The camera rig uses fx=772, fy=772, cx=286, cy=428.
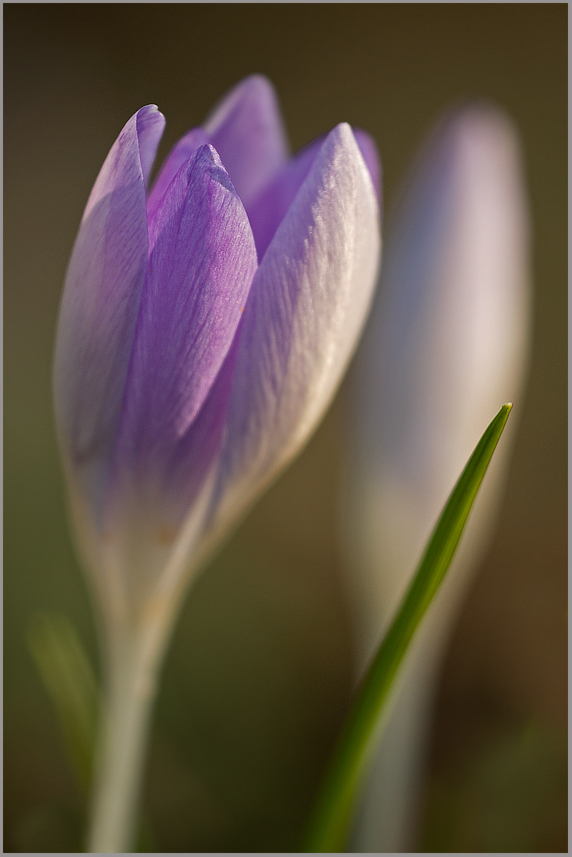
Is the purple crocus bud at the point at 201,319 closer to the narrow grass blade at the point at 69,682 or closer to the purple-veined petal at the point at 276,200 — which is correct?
the purple-veined petal at the point at 276,200

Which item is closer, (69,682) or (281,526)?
(69,682)

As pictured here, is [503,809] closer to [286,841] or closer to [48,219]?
[286,841]

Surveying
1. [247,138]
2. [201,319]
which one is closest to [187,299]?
[201,319]

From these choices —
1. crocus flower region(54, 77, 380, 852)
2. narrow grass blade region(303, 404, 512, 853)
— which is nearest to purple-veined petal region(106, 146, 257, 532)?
crocus flower region(54, 77, 380, 852)

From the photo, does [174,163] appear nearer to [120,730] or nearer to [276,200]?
[276,200]

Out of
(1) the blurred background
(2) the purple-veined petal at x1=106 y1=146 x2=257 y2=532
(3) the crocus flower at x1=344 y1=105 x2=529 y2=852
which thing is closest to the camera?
(2) the purple-veined petal at x1=106 y1=146 x2=257 y2=532

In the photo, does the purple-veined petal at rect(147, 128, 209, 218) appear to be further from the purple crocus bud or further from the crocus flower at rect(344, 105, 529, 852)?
the crocus flower at rect(344, 105, 529, 852)

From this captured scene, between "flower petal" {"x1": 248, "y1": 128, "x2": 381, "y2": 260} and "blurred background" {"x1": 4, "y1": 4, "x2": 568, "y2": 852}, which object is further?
"blurred background" {"x1": 4, "y1": 4, "x2": 568, "y2": 852}

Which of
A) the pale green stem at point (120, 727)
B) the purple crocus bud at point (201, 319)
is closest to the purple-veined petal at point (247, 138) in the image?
the purple crocus bud at point (201, 319)
